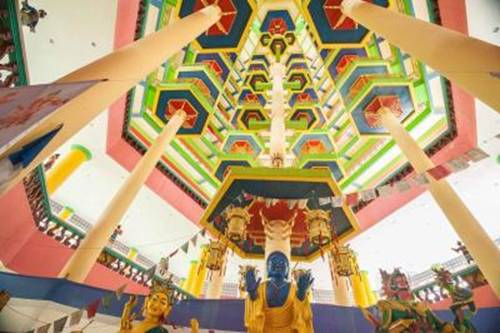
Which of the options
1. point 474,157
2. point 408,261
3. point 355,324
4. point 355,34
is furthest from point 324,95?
point 355,324

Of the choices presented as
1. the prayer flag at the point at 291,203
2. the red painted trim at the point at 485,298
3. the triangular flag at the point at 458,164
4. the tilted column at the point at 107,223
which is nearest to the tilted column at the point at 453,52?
the triangular flag at the point at 458,164

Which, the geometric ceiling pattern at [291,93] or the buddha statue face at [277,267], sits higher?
the geometric ceiling pattern at [291,93]

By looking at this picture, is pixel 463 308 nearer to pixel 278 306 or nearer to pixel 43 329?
pixel 278 306

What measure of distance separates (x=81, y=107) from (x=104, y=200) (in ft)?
25.9

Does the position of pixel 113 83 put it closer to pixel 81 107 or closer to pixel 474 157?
pixel 81 107

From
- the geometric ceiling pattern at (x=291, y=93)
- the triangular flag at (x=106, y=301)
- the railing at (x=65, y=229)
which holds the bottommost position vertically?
the triangular flag at (x=106, y=301)

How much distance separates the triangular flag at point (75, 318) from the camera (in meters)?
3.75

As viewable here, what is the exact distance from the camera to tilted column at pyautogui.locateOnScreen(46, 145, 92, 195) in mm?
8109

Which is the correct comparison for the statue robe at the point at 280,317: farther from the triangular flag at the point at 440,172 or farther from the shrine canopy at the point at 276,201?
the triangular flag at the point at 440,172

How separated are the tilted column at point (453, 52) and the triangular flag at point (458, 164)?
754 millimetres

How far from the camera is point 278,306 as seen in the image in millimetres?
3389

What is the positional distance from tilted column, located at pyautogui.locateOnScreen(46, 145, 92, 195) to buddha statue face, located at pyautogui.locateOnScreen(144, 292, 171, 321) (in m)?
6.10

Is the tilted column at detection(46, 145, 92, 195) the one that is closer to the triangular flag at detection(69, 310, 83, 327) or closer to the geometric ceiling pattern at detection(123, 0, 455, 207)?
the geometric ceiling pattern at detection(123, 0, 455, 207)

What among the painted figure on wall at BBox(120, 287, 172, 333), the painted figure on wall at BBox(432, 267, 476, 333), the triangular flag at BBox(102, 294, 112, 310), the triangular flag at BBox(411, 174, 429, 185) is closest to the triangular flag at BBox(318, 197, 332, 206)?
the triangular flag at BBox(411, 174, 429, 185)
